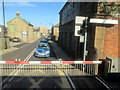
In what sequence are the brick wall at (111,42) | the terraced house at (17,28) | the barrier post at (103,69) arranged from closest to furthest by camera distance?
the barrier post at (103,69) < the brick wall at (111,42) < the terraced house at (17,28)

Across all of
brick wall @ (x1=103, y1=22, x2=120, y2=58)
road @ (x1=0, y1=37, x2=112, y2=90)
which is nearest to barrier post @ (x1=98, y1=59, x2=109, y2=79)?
road @ (x1=0, y1=37, x2=112, y2=90)

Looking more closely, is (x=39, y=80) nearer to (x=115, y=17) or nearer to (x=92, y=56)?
(x=92, y=56)

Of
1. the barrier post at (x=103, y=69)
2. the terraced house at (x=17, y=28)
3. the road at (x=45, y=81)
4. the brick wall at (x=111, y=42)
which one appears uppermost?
the terraced house at (x=17, y=28)

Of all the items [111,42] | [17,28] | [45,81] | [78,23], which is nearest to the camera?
[45,81]

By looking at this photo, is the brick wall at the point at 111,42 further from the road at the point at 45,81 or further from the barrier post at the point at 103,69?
the road at the point at 45,81

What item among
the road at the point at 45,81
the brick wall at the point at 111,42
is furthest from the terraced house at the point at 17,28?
the brick wall at the point at 111,42

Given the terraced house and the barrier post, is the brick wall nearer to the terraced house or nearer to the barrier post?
the barrier post

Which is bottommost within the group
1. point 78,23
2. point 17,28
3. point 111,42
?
point 111,42

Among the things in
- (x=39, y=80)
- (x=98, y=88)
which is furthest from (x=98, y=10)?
(x=39, y=80)

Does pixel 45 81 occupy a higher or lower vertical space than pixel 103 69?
lower

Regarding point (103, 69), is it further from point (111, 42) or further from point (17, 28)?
point (17, 28)

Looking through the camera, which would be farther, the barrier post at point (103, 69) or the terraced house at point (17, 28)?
the terraced house at point (17, 28)

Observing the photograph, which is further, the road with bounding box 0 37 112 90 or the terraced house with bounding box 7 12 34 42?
the terraced house with bounding box 7 12 34 42

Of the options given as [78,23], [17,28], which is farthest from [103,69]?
[17,28]
